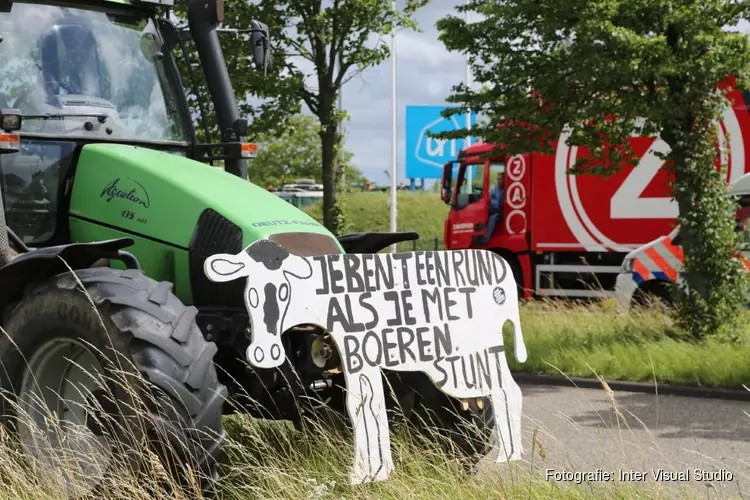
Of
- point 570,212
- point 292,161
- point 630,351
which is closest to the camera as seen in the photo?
point 630,351

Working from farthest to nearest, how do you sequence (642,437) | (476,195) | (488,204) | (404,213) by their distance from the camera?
(404,213)
(476,195)
(488,204)
(642,437)

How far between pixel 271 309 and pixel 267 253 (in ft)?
0.92

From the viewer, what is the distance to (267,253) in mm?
5422

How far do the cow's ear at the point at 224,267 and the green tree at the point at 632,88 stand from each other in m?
7.01

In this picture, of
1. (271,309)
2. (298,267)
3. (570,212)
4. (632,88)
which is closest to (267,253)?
(298,267)

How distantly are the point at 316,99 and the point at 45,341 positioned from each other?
14.6 meters

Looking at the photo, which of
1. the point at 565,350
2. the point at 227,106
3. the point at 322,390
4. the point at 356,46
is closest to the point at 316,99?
the point at 356,46

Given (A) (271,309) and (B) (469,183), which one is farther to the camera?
(B) (469,183)

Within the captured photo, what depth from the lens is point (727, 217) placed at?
12.2m

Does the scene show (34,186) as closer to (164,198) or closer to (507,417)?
(164,198)

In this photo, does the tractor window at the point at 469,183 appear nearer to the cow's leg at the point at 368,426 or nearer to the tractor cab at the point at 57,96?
the tractor cab at the point at 57,96

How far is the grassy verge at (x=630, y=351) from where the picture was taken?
10.9 m

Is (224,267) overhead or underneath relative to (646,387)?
overhead

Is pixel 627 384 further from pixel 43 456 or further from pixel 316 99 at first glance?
pixel 316 99
